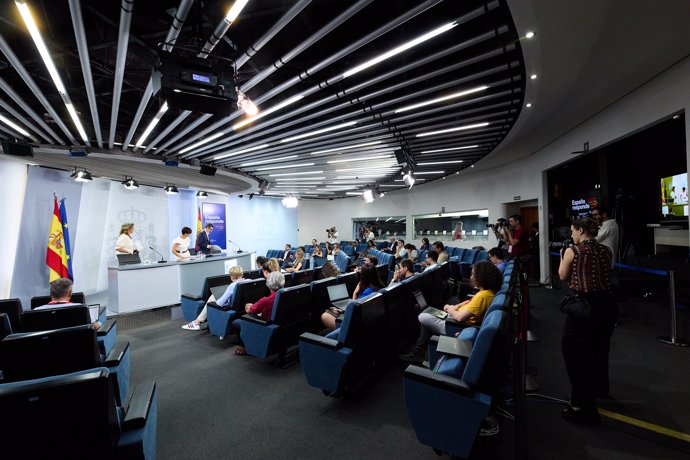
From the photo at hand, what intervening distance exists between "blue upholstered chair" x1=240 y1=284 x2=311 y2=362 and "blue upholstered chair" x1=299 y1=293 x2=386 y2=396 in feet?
2.37

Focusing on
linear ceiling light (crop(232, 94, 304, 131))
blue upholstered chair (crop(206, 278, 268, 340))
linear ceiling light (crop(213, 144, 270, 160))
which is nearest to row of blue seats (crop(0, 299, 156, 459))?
blue upholstered chair (crop(206, 278, 268, 340))

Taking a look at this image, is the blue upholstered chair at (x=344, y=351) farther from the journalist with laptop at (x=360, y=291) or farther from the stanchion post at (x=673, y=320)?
the stanchion post at (x=673, y=320)

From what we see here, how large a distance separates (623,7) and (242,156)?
6.91 meters

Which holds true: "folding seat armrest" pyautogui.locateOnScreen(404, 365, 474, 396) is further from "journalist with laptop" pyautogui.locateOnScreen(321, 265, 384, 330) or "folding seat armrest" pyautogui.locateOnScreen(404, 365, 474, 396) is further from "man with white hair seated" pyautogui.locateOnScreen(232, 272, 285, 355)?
"man with white hair seated" pyautogui.locateOnScreen(232, 272, 285, 355)

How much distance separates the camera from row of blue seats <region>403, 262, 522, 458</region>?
178cm

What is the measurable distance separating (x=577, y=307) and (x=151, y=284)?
6.21 metres

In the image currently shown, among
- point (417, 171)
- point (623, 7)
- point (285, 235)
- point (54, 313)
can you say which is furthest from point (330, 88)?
point (285, 235)

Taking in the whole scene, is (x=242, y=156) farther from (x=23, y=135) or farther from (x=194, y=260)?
(x=23, y=135)

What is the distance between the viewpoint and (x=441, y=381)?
185cm

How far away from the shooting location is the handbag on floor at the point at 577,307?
2.28 m

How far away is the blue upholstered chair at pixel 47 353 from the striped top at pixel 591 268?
3431mm

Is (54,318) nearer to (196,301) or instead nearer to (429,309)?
(196,301)

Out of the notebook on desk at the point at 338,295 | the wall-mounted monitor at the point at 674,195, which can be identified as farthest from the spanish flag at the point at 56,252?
the wall-mounted monitor at the point at 674,195

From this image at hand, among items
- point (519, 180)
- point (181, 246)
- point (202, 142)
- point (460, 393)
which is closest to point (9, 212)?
point (181, 246)
